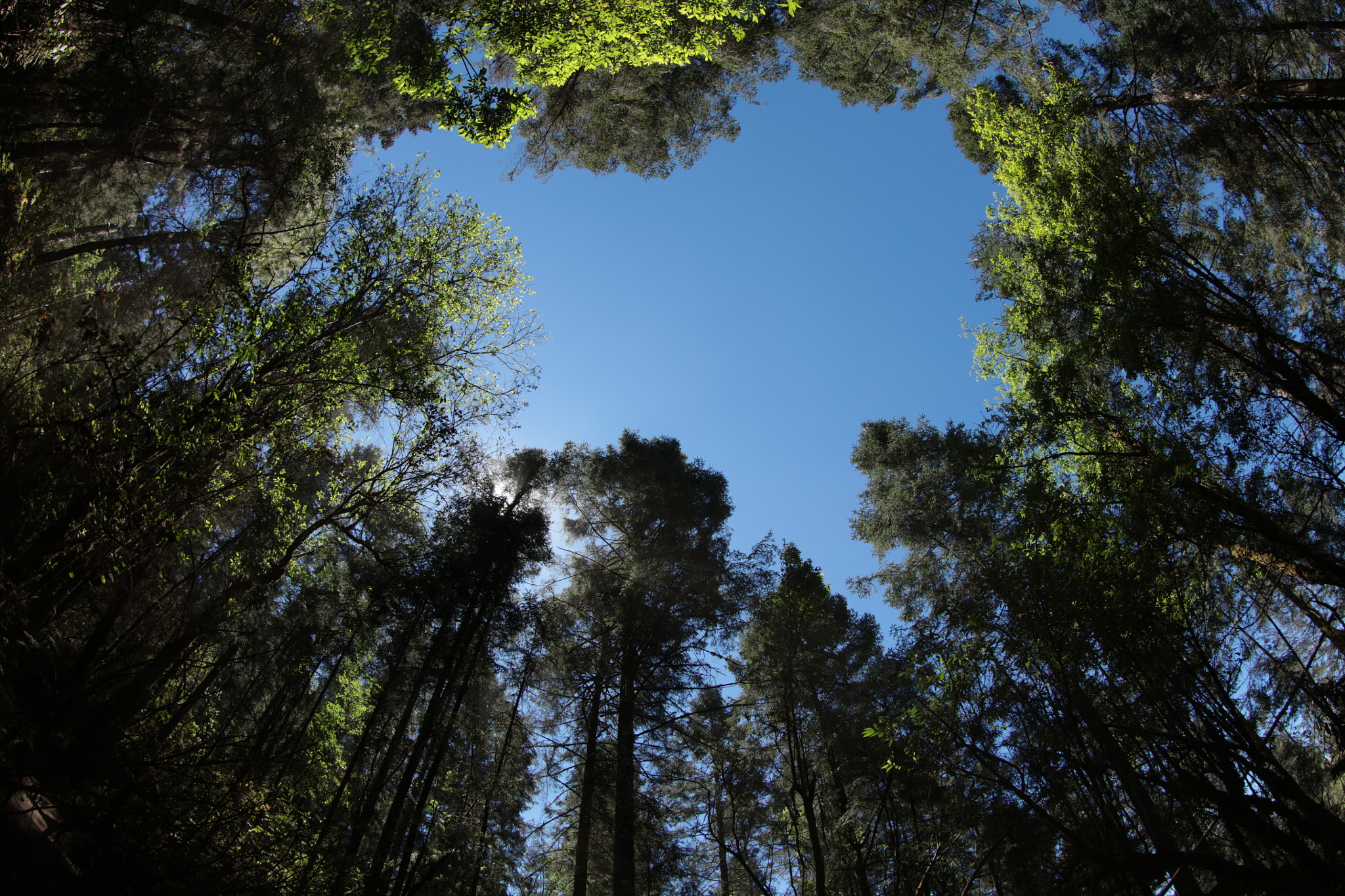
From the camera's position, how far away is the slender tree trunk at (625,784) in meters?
9.76

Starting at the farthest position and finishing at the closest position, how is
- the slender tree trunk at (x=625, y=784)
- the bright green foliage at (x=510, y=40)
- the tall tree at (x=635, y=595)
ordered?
1. the tall tree at (x=635, y=595)
2. the slender tree trunk at (x=625, y=784)
3. the bright green foliage at (x=510, y=40)

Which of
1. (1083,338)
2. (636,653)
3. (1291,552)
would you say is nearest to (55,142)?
(636,653)

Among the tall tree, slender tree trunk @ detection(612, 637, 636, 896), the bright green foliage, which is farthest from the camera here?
the tall tree

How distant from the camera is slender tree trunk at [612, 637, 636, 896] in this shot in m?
9.76

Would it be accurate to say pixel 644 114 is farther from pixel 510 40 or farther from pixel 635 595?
pixel 635 595

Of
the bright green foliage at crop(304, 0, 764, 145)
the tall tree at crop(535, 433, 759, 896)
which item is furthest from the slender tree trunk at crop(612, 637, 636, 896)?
the bright green foliage at crop(304, 0, 764, 145)

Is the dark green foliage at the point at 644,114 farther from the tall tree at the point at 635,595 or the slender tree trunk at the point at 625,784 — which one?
the slender tree trunk at the point at 625,784

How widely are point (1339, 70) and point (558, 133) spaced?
1322cm

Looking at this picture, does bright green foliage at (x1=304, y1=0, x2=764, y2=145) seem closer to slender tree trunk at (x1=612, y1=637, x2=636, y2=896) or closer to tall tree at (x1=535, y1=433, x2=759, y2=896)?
tall tree at (x1=535, y1=433, x2=759, y2=896)

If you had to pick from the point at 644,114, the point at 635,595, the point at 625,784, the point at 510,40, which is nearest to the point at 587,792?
the point at 625,784

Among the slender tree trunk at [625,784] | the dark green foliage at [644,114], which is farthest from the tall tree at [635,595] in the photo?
the dark green foliage at [644,114]

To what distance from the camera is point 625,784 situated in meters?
10.7

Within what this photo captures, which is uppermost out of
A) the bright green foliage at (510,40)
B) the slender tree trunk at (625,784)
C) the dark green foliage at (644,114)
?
the dark green foliage at (644,114)

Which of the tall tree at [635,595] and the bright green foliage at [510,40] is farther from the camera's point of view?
the tall tree at [635,595]
